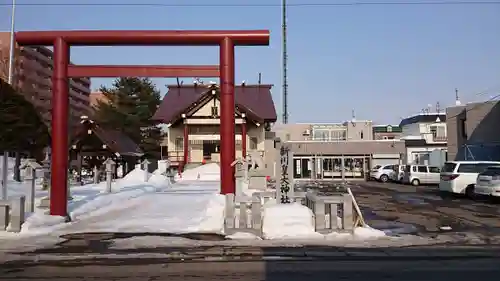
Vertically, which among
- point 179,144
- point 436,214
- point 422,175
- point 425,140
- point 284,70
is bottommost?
point 436,214

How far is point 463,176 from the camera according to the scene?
915 inches

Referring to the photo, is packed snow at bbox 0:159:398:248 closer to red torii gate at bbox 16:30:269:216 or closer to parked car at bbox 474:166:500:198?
red torii gate at bbox 16:30:269:216

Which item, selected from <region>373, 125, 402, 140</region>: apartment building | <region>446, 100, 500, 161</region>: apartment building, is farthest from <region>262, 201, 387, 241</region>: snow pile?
<region>373, 125, 402, 140</region>: apartment building

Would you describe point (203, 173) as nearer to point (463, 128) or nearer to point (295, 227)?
point (463, 128)

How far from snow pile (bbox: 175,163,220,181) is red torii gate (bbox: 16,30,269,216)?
19330 mm

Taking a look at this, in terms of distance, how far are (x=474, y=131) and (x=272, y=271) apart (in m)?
34.6

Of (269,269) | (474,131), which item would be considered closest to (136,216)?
(269,269)

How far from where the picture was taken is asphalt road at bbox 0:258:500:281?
7469 mm

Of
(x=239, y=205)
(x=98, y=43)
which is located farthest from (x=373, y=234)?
(x=98, y=43)

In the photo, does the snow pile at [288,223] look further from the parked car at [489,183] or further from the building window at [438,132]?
the building window at [438,132]

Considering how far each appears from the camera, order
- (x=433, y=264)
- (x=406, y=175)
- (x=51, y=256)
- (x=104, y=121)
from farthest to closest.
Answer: (x=104, y=121)
(x=406, y=175)
(x=51, y=256)
(x=433, y=264)

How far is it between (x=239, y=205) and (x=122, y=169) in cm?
2900

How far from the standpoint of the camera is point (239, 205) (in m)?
12.2

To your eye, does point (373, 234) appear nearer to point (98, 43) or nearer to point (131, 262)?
point (131, 262)
